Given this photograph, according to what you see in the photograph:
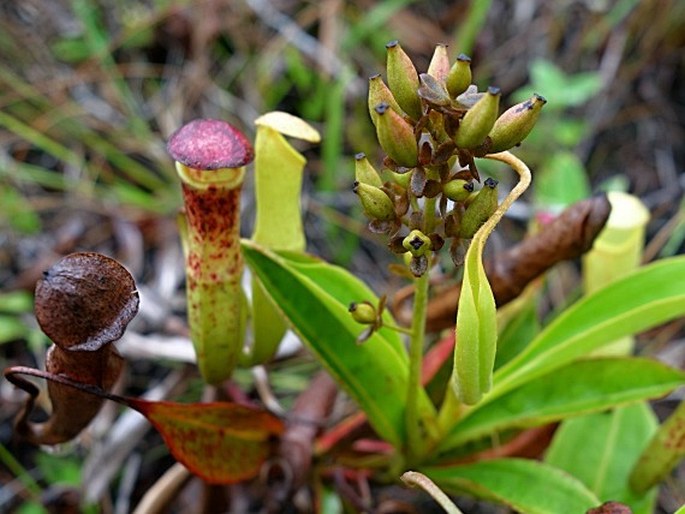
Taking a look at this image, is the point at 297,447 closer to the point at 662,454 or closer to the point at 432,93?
the point at 662,454

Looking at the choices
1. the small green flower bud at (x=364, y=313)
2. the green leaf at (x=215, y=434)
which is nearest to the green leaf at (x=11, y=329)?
the green leaf at (x=215, y=434)

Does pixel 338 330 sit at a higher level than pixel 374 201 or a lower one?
lower

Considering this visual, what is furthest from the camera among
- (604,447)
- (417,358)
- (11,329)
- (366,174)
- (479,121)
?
(11,329)

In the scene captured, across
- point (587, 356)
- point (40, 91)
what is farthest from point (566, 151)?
point (40, 91)

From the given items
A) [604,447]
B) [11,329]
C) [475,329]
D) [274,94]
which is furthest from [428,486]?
[274,94]

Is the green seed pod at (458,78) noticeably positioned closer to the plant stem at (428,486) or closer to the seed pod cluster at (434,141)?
the seed pod cluster at (434,141)
